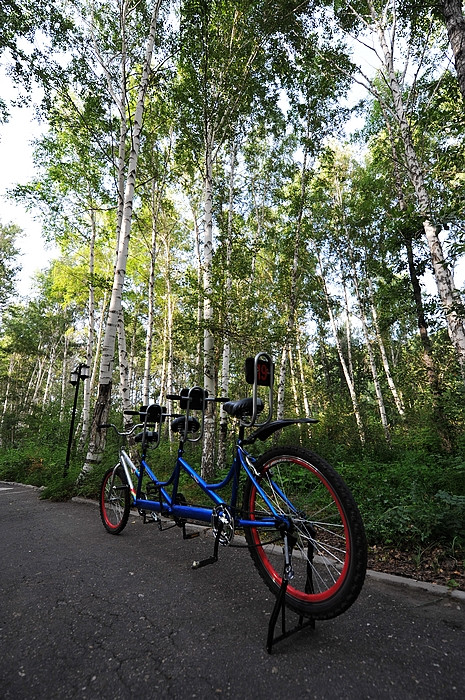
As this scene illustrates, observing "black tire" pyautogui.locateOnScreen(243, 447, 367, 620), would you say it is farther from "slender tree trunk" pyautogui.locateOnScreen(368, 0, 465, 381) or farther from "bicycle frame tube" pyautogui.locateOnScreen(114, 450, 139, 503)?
"slender tree trunk" pyautogui.locateOnScreen(368, 0, 465, 381)

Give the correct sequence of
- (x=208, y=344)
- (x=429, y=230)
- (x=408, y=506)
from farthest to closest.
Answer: (x=429, y=230)
(x=208, y=344)
(x=408, y=506)

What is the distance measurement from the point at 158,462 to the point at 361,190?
14.3 m

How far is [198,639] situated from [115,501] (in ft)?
8.04

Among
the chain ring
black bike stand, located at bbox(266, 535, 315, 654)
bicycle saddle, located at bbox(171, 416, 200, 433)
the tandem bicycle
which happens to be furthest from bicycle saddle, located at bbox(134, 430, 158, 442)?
black bike stand, located at bbox(266, 535, 315, 654)

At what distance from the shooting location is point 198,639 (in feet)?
5.35

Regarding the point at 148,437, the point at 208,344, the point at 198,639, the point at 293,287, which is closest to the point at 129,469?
the point at 148,437

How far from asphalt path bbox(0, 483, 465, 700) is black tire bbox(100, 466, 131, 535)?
76 centimetres

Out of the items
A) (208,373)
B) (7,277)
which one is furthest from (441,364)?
(7,277)

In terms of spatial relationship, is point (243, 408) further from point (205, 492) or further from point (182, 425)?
point (182, 425)

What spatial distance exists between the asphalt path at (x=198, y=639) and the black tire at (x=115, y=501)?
0.76 meters

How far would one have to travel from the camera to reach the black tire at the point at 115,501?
3.50m

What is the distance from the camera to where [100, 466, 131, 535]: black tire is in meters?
3.50

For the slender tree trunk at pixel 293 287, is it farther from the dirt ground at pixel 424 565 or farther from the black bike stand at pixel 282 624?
the black bike stand at pixel 282 624

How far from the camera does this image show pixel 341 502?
5.06 ft
